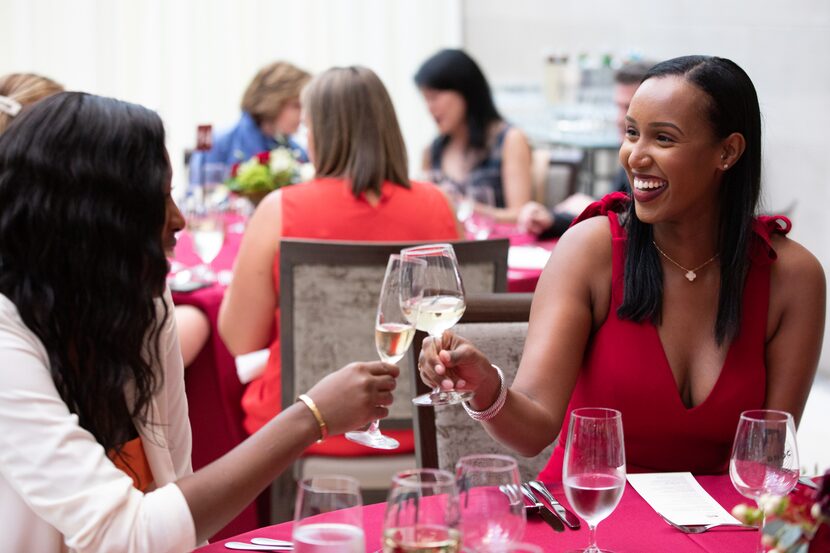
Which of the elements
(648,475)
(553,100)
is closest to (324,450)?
(648,475)

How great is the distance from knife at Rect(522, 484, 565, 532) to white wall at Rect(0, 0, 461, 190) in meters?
6.34

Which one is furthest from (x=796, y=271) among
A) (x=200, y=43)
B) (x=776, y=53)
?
(x=200, y=43)

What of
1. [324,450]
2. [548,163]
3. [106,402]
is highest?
[106,402]

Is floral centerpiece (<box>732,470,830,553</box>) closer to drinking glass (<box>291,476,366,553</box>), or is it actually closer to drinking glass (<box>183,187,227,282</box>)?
drinking glass (<box>291,476,366,553</box>)

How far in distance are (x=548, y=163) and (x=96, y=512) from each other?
13.8 feet

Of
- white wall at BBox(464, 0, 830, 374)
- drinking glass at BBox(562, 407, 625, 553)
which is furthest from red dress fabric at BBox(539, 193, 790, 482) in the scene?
white wall at BBox(464, 0, 830, 374)

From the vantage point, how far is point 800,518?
960 mm

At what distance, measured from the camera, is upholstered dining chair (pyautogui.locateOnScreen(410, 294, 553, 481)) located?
6.92 ft

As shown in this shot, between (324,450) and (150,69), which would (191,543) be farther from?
(150,69)

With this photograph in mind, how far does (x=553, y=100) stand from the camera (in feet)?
24.9

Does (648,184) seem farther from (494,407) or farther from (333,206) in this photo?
(333,206)

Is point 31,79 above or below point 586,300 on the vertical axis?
above

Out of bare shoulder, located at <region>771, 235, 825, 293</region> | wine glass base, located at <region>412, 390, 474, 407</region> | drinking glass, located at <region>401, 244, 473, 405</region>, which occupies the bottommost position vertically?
wine glass base, located at <region>412, 390, 474, 407</region>

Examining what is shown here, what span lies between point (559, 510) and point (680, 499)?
0.66ft
